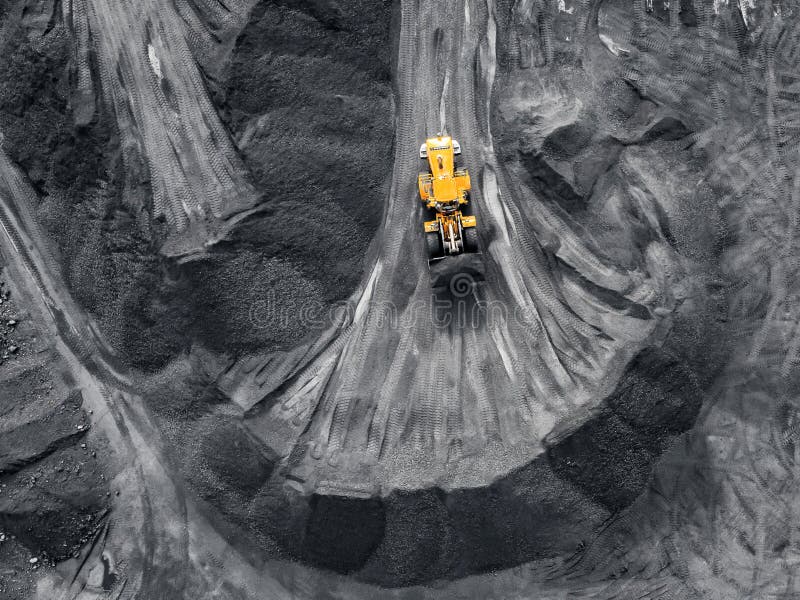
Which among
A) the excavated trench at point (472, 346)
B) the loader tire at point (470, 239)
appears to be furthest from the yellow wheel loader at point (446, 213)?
the excavated trench at point (472, 346)

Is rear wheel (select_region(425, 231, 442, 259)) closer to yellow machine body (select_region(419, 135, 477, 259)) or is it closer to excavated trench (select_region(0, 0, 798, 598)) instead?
yellow machine body (select_region(419, 135, 477, 259))

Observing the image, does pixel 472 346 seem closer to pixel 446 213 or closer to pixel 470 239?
pixel 470 239

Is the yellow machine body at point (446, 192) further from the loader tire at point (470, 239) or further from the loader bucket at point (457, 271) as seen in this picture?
the loader bucket at point (457, 271)

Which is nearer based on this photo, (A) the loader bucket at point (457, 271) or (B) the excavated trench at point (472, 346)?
(B) the excavated trench at point (472, 346)

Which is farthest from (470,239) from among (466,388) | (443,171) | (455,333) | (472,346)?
(466,388)

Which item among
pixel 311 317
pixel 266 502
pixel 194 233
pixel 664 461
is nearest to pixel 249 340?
pixel 311 317

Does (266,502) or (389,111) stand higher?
(389,111)

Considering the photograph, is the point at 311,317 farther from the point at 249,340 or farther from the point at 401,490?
the point at 401,490
